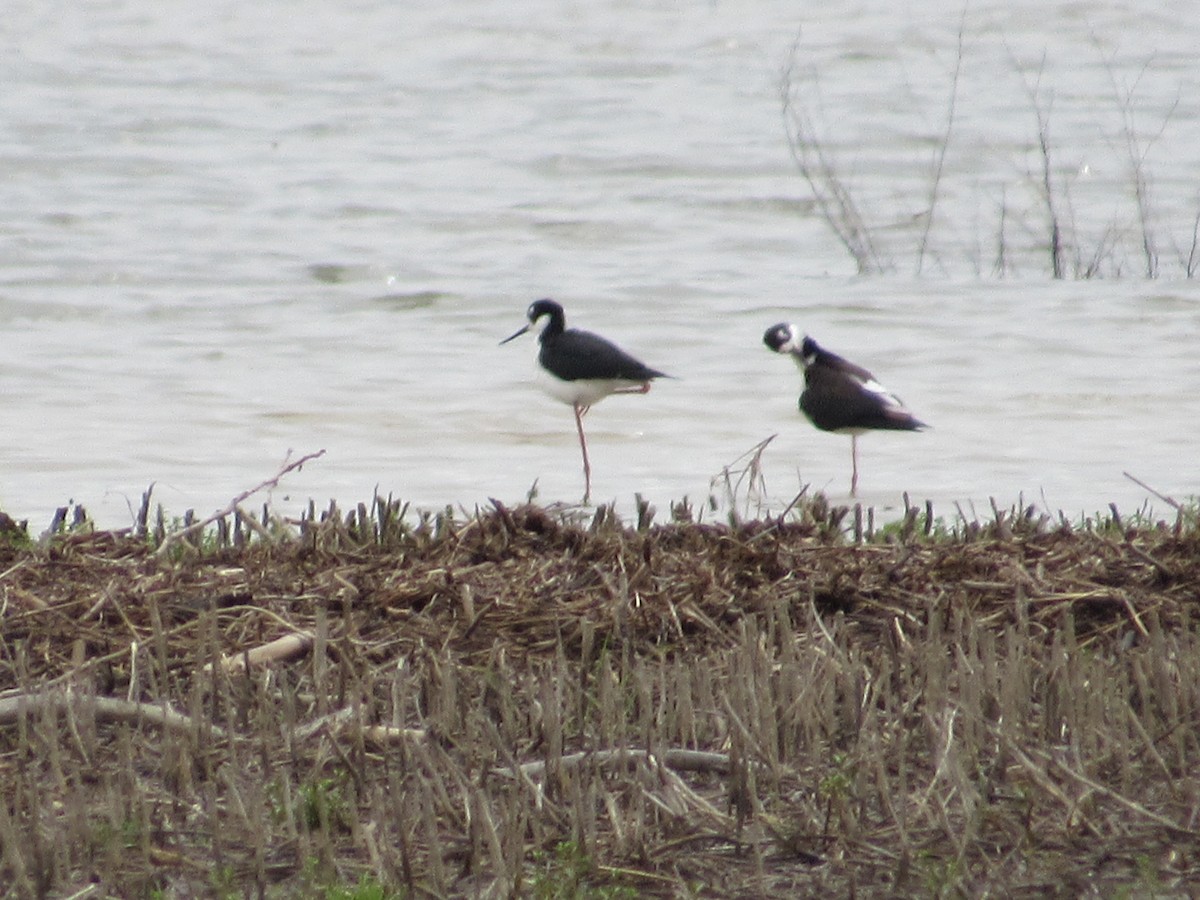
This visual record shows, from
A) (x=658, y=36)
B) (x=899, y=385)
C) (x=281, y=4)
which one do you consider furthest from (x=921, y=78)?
(x=899, y=385)

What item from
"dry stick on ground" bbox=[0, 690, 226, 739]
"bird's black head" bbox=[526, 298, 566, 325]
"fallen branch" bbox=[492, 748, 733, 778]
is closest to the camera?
"fallen branch" bbox=[492, 748, 733, 778]

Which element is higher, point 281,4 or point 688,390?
point 281,4

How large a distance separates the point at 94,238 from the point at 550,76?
8.50m

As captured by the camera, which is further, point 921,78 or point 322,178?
point 921,78

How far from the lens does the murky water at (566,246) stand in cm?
1102

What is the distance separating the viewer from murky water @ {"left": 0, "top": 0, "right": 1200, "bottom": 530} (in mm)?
11023

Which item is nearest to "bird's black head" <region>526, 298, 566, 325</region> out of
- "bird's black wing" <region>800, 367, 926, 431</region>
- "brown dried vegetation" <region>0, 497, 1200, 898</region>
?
"bird's black wing" <region>800, 367, 926, 431</region>

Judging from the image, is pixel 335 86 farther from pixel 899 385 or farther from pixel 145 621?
pixel 145 621

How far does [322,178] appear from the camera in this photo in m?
20.8

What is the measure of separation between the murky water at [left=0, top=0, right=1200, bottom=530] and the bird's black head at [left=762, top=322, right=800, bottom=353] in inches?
23.1

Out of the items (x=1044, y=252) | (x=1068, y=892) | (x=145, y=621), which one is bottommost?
(x=1068, y=892)

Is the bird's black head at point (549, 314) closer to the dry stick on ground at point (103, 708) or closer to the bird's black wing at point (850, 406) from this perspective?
the bird's black wing at point (850, 406)

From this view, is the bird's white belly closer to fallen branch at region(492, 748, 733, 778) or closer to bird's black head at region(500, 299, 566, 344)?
bird's black head at region(500, 299, 566, 344)

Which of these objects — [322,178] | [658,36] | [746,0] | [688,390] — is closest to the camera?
[688,390]
